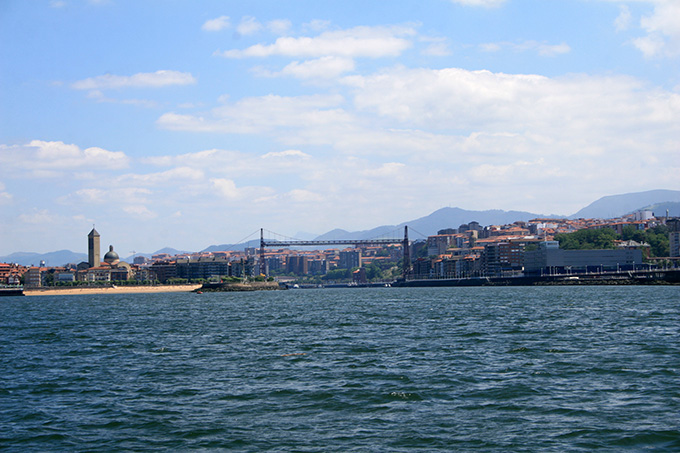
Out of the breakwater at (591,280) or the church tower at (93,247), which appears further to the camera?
the church tower at (93,247)

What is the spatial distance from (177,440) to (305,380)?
5100 millimetres

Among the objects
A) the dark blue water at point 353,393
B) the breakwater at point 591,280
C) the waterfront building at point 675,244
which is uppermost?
the waterfront building at point 675,244

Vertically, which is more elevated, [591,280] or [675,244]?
[675,244]

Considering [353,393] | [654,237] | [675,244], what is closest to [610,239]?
[654,237]

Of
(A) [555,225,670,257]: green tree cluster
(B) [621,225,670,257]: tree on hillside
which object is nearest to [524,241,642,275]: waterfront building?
(A) [555,225,670,257]: green tree cluster

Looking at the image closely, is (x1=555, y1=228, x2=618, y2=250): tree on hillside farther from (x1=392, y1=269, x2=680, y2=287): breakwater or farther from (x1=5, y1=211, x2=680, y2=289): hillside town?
(x1=392, y1=269, x2=680, y2=287): breakwater

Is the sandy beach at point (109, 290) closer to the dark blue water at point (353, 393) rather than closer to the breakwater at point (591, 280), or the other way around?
the breakwater at point (591, 280)

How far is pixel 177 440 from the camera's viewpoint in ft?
35.1

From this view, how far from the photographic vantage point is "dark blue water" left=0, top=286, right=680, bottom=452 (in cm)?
1059

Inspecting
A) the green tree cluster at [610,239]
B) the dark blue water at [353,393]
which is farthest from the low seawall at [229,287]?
the dark blue water at [353,393]

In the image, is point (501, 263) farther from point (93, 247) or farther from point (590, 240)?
point (93, 247)

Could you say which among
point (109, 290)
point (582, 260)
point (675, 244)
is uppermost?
point (675, 244)

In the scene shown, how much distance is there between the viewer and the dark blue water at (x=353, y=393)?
10594 millimetres

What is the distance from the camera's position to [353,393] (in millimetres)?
13859
